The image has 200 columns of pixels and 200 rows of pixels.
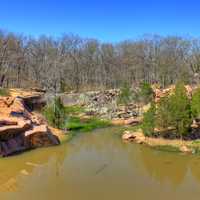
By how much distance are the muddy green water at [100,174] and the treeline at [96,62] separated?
42676 millimetres

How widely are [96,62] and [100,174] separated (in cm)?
6131

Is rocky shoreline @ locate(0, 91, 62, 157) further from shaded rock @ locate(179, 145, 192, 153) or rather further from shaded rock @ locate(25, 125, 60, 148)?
shaded rock @ locate(179, 145, 192, 153)

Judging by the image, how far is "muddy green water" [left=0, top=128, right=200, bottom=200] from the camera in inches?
710

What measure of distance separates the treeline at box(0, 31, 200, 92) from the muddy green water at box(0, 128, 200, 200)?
42676 mm

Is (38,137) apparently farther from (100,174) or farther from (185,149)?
(185,149)

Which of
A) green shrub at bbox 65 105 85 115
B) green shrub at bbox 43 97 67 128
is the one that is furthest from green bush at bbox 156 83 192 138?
green shrub at bbox 65 105 85 115

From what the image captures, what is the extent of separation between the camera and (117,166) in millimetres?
23484

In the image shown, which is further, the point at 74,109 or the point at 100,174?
the point at 74,109

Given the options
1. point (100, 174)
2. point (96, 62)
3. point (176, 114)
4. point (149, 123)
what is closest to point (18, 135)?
point (100, 174)

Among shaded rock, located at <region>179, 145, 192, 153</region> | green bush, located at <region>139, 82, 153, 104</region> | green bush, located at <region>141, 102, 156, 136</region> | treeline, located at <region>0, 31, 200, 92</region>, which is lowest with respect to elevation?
shaded rock, located at <region>179, 145, 192, 153</region>

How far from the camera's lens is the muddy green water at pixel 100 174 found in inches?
710

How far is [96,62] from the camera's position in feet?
265

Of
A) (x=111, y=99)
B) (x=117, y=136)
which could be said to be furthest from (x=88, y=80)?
(x=117, y=136)

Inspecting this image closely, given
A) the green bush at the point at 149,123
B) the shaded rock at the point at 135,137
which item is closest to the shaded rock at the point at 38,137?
the shaded rock at the point at 135,137
